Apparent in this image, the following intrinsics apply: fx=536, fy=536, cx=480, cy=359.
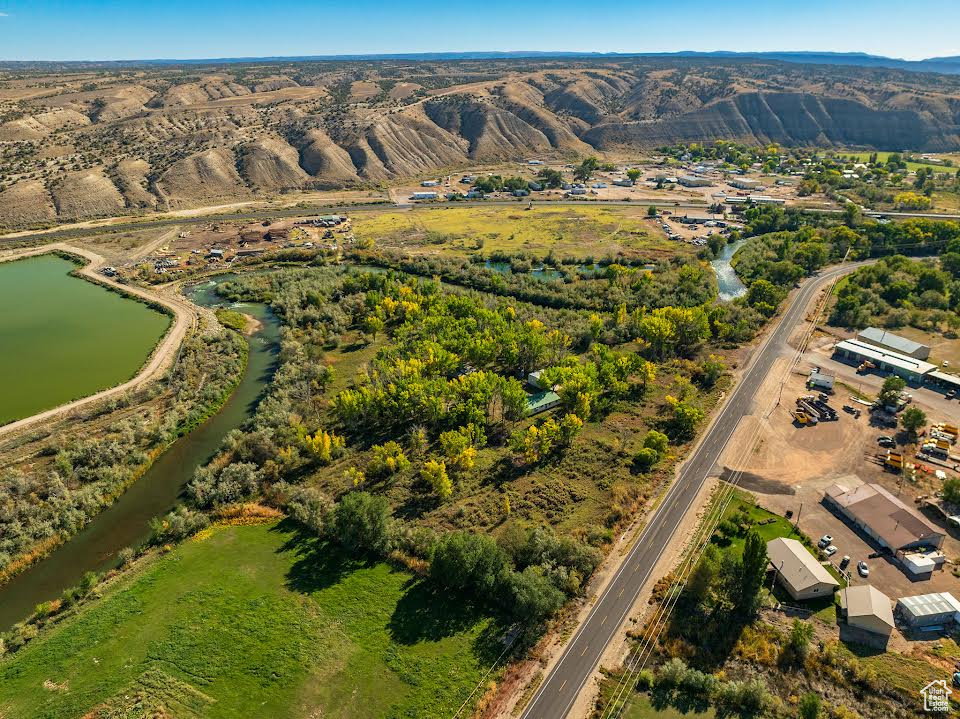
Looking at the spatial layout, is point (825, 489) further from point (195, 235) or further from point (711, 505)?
point (195, 235)

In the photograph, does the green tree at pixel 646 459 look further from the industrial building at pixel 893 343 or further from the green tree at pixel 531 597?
the industrial building at pixel 893 343

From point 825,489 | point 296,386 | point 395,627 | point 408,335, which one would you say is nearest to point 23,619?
point 395,627

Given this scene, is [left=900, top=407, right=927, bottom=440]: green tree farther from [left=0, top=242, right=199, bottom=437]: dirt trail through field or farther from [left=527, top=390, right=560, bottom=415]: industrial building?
[left=0, top=242, right=199, bottom=437]: dirt trail through field

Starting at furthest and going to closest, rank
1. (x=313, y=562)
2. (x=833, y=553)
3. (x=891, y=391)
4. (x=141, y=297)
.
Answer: (x=141, y=297) → (x=891, y=391) → (x=313, y=562) → (x=833, y=553)

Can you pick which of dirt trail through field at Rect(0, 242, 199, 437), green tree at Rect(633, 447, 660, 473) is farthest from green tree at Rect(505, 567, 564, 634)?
dirt trail through field at Rect(0, 242, 199, 437)

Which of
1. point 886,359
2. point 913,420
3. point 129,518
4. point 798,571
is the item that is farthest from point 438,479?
point 886,359

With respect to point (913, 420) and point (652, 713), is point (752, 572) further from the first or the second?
point (913, 420)

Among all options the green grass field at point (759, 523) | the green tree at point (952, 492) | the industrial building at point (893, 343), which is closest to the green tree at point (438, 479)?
the green grass field at point (759, 523)
